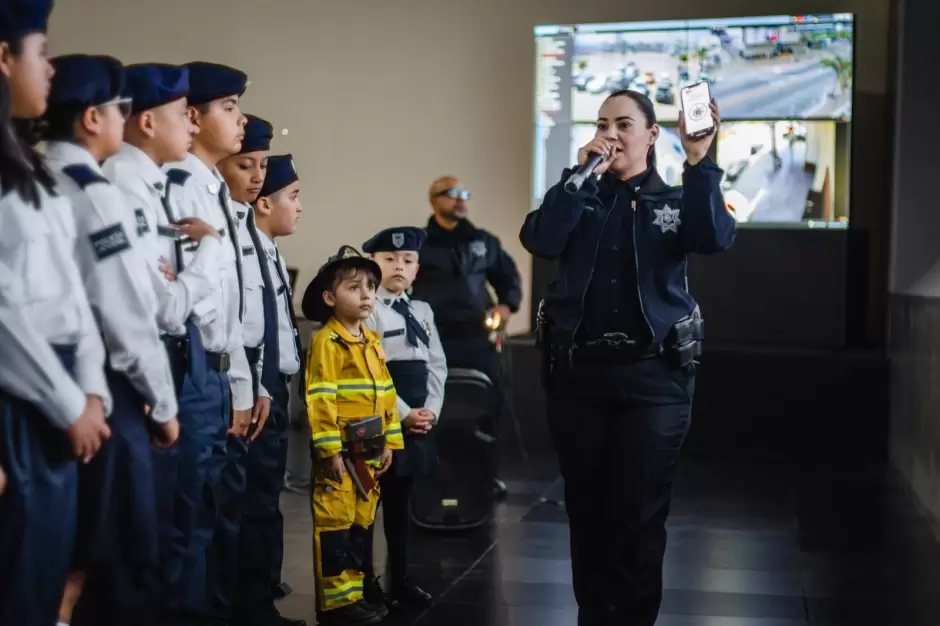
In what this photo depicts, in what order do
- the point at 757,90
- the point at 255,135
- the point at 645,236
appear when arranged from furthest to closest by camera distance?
1. the point at 757,90
2. the point at 255,135
3. the point at 645,236

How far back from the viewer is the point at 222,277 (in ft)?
10.3

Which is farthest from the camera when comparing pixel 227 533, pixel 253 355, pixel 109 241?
pixel 253 355

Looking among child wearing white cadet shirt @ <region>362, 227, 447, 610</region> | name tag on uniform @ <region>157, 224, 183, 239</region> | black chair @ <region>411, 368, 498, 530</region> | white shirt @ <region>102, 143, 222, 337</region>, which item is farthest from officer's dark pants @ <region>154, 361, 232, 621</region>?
black chair @ <region>411, 368, 498, 530</region>

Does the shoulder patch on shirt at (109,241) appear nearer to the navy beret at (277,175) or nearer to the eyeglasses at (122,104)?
the eyeglasses at (122,104)

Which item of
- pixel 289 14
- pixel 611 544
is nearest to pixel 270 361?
pixel 611 544

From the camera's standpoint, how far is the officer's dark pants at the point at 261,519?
375 centimetres

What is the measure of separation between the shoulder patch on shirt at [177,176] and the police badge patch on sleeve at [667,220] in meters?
1.25

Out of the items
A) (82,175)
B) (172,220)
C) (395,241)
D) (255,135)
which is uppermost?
(255,135)

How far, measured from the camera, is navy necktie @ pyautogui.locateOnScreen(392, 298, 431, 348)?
4.51m

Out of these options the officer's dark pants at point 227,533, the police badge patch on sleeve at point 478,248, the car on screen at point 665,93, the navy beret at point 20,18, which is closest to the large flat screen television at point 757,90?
the car on screen at point 665,93

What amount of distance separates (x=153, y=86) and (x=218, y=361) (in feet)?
2.32

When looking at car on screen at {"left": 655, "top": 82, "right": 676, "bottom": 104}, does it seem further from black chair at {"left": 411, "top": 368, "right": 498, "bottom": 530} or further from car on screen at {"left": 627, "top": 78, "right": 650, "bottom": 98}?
black chair at {"left": 411, "top": 368, "right": 498, "bottom": 530}

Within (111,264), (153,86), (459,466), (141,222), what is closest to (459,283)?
(459,466)

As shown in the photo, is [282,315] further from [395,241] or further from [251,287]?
[395,241]
